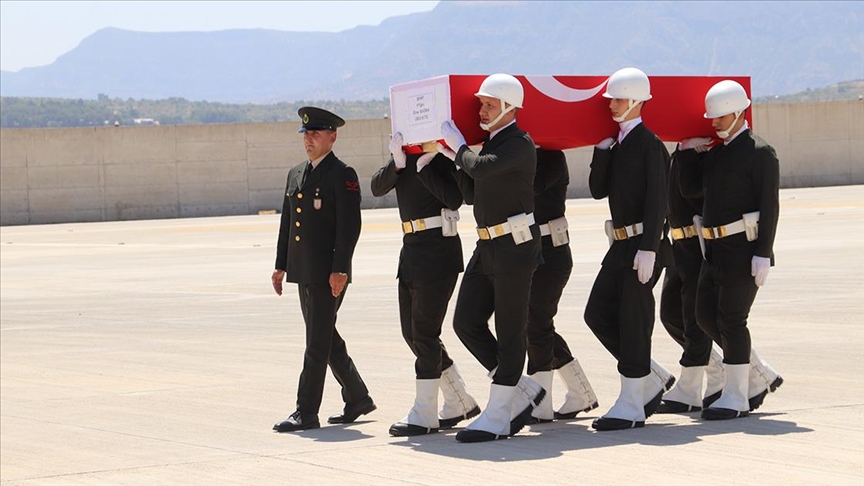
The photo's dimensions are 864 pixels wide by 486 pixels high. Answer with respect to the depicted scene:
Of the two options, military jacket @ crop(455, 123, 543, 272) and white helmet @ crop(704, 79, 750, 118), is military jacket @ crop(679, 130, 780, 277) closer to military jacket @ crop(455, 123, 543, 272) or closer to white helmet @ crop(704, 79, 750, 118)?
white helmet @ crop(704, 79, 750, 118)

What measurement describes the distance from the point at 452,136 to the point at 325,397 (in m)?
3.33

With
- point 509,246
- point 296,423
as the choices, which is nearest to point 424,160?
point 509,246

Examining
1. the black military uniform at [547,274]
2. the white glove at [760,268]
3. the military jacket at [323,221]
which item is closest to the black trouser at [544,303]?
the black military uniform at [547,274]

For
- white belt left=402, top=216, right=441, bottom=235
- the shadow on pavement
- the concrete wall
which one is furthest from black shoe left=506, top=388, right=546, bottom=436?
the concrete wall

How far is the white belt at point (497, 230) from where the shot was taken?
8680 millimetres

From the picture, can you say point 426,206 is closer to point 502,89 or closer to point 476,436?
point 502,89

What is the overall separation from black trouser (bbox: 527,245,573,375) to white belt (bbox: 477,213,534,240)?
49cm

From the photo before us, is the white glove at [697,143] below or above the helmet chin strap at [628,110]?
below

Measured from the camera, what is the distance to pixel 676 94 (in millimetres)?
9727

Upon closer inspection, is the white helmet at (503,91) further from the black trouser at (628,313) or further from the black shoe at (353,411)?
the black shoe at (353,411)

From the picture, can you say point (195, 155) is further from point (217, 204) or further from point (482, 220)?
point (482, 220)

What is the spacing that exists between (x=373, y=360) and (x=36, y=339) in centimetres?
478

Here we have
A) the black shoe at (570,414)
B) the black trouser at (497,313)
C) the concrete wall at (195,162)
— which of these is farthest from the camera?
the concrete wall at (195,162)

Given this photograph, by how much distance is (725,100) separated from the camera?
365 inches
